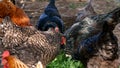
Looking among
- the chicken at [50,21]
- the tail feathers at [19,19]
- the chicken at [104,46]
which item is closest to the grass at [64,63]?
the chicken at [104,46]

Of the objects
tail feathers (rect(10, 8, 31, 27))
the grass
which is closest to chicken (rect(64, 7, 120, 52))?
the grass

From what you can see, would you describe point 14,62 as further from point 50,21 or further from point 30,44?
point 50,21

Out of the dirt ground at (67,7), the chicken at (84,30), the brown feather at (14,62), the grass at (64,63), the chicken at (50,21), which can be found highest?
the brown feather at (14,62)

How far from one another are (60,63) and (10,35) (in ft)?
4.04

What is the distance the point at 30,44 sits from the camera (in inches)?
229

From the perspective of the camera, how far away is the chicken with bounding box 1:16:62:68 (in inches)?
216

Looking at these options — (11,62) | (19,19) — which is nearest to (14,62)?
(11,62)

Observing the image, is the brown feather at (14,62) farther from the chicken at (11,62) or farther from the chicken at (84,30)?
the chicken at (84,30)

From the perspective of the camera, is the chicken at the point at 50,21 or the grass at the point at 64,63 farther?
the chicken at the point at 50,21

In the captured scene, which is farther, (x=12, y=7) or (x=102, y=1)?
(x=102, y=1)

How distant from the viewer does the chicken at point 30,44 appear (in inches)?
216

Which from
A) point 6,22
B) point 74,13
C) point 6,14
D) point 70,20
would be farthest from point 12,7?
point 74,13

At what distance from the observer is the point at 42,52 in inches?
225

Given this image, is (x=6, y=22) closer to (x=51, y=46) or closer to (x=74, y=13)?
(x=51, y=46)
